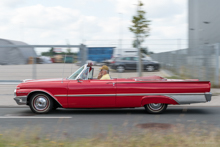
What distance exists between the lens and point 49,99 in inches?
321

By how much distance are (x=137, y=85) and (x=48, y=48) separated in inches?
242

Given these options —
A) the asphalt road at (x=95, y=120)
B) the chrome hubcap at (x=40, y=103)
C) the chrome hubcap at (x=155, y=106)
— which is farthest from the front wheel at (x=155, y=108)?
the chrome hubcap at (x=40, y=103)

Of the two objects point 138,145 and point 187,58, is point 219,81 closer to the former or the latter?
point 187,58

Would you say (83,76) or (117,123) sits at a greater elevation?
(83,76)

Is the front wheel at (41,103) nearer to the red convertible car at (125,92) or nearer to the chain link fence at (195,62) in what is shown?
the red convertible car at (125,92)

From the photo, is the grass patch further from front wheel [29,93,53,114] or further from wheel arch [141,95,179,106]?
front wheel [29,93,53,114]

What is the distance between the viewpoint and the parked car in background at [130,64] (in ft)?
42.1

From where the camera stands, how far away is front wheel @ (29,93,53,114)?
8172mm

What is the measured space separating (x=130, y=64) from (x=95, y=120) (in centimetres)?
614

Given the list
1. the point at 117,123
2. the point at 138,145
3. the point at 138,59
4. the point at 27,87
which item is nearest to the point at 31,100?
the point at 27,87

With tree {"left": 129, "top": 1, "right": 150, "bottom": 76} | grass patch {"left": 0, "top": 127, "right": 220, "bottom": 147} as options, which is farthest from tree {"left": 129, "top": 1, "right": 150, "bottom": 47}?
grass patch {"left": 0, "top": 127, "right": 220, "bottom": 147}

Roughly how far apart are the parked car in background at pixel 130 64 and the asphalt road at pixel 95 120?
3943 mm

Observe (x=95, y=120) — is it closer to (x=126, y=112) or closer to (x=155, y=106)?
(x=126, y=112)

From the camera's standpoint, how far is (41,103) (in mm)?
8250
